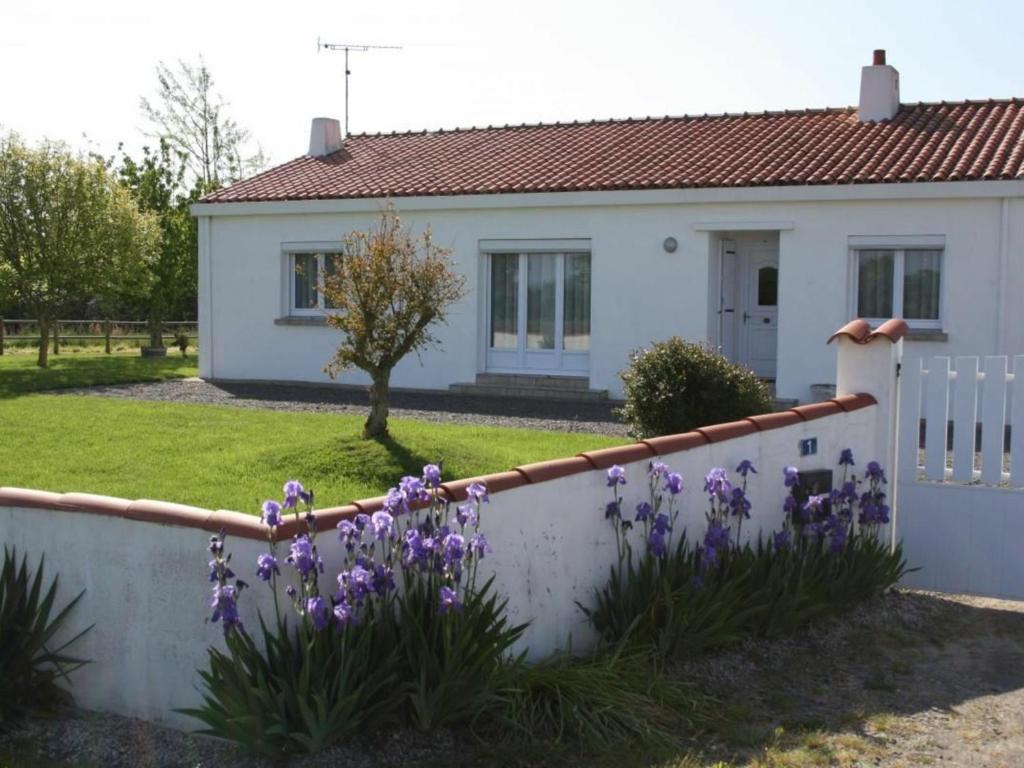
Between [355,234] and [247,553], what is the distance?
321 inches

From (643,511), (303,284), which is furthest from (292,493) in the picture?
(303,284)

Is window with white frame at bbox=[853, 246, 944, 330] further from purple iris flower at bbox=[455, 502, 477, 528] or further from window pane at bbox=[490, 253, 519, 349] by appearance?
purple iris flower at bbox=[455, 502, 477, 528]

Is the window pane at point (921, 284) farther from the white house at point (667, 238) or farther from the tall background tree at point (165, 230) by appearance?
the tall background tree at point (165, 230)

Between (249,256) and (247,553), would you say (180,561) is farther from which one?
(249,256)

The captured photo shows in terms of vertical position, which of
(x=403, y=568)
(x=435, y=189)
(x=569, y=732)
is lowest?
(x=569, y=732)

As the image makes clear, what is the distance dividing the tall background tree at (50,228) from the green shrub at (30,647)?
823 inches

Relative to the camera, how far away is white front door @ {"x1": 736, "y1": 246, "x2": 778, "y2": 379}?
60.2 ft

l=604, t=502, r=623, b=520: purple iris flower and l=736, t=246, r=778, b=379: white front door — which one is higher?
l=736, t=246, r=778, b=379: white front door

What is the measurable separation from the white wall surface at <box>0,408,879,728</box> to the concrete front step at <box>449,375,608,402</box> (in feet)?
38.0

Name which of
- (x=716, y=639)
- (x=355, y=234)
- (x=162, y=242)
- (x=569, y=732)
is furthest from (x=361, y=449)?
(x=162, y=242)

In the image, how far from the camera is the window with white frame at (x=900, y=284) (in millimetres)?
16359

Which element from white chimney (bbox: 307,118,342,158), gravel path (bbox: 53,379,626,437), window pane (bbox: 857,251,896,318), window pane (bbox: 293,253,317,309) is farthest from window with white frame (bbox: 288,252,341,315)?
window pane (bbox: 857,251,896,318)

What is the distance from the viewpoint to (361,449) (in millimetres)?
11188

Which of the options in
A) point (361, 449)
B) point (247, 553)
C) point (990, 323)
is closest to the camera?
point (247, 553)
